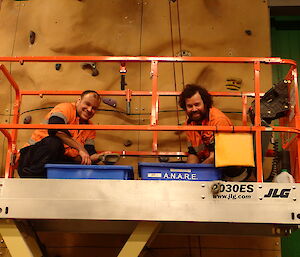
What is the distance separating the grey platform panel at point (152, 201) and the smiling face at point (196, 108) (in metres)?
0.88

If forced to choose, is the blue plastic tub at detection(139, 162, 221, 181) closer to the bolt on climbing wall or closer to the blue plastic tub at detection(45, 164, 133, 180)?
the blue plastic tub at detection(45, 164, 133, 180)

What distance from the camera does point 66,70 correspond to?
18.2 feet

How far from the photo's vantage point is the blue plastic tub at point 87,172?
3.40m

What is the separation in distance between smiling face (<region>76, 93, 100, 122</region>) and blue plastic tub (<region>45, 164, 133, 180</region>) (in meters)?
0.79

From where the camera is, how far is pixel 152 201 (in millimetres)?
3230

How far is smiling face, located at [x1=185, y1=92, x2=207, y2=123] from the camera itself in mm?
3993

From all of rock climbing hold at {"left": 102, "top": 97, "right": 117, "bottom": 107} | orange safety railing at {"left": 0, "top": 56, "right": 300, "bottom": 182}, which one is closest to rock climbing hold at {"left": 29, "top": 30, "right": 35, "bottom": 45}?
rock climbing hold at {"left": 102, "top": 97, "right": 117, "bottom": 107}

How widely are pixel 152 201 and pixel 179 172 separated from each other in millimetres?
350

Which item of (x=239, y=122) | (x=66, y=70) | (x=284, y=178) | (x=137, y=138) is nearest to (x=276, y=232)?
(x=284, y=178)

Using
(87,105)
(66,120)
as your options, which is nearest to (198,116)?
(87,105)

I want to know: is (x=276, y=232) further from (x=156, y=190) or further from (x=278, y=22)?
(x=278, y=22)

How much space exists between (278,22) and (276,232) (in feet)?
10.7

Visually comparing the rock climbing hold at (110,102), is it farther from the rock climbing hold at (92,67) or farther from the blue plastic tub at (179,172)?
the blue plastic tub at (179,172)

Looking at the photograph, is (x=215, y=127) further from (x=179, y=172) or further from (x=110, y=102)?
(x=110, y=102)
